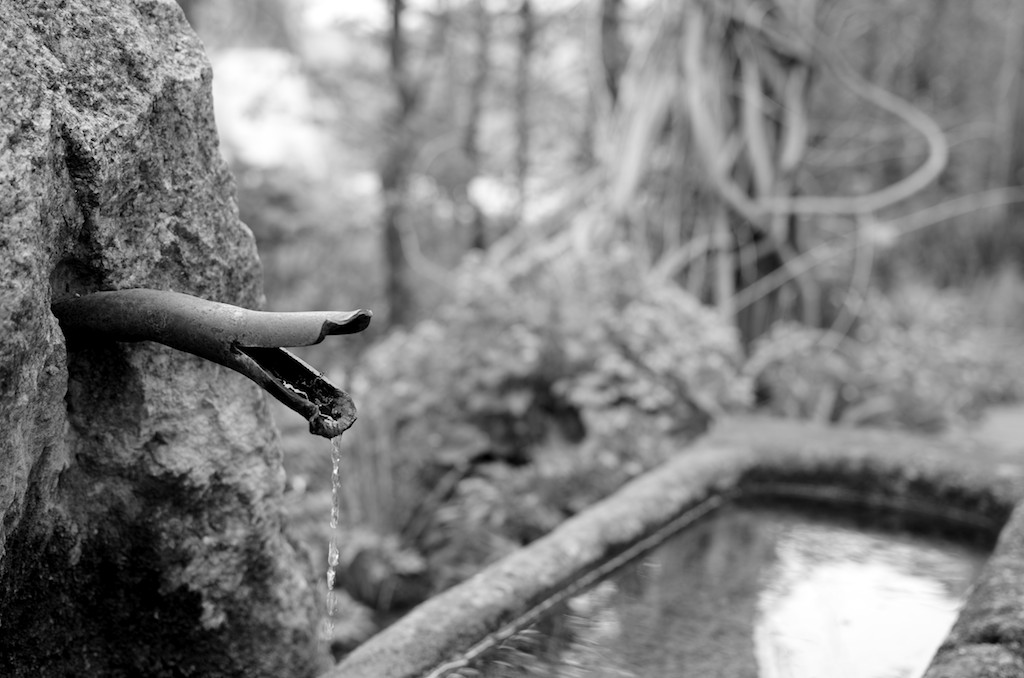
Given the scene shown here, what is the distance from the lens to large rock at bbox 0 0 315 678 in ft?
4.26

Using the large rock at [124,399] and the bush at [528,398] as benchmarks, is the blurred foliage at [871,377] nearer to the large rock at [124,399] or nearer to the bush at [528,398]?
the bush at [528,398]

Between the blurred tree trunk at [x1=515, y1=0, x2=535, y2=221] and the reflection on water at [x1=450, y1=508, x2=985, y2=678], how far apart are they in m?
4.72

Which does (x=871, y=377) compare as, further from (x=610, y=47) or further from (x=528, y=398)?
(x=610, y=47)

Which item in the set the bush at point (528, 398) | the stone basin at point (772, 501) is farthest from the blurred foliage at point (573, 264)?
the stone basin at point (772, 501)

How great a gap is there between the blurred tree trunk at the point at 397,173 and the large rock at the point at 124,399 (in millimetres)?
4594

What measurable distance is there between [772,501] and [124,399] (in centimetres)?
240

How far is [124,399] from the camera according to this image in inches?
61.1

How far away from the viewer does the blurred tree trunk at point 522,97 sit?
744 cm

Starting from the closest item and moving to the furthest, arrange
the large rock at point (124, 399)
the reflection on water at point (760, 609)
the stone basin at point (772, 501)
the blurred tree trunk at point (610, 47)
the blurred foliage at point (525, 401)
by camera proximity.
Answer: the large rock at point (124, 399) < the stone basin at point (772, 501) < the reflection on water at point (760, 609) < the blurred foliage at point (525, 401) < the blurred tree trunk at point (610, 47)

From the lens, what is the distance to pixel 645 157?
5.77m

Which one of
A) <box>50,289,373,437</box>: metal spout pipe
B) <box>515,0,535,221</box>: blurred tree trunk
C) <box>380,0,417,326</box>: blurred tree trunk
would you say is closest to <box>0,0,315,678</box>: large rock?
<box>50,289,373,437</box>: metal spout pipe

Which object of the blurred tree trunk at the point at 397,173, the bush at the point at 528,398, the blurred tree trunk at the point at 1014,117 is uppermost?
the blurred tree trunk at the point at 1014,117

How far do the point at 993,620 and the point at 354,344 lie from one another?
17.4 feet

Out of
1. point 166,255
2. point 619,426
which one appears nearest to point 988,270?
point 619,426
